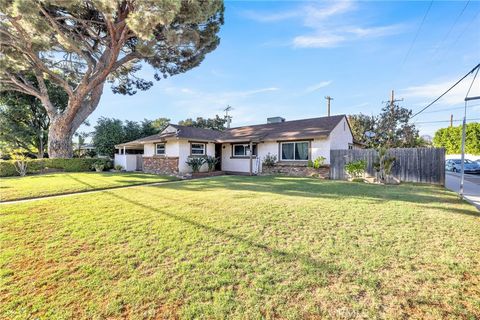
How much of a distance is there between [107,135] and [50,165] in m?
7.61

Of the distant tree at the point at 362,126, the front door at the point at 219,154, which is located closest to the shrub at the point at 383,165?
the front door at the point at 219,154

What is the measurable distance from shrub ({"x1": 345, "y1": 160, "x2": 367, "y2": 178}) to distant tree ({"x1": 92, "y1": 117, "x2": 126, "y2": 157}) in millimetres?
22819

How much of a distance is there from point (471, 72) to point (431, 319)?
9.14 metres

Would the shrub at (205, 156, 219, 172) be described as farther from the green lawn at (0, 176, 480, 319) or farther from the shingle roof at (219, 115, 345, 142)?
the green lawn at (0, 176, 480, 319)

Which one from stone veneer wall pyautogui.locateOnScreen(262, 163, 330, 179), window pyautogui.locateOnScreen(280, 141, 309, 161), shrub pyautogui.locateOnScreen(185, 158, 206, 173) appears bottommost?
stone veneer wall pyautogui.locateOnScreen(262, 163, 330, 179)

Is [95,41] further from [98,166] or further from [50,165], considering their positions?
[50,165]

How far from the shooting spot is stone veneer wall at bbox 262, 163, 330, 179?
1425 cm

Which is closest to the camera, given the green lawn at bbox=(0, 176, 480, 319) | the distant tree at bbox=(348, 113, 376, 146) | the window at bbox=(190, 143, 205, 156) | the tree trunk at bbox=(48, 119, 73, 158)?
the green lawn at bbox=(0, 176, 480, 319)

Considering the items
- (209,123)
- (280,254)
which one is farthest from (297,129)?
(209,123)

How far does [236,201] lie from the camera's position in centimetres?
715

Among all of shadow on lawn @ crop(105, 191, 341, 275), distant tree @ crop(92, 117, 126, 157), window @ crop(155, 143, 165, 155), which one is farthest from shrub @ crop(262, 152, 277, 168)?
distant tree @ crop(92, 117, 126, 157)

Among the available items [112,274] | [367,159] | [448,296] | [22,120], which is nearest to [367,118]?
[367,159]

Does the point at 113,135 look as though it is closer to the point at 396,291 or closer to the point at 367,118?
the point at 396,291

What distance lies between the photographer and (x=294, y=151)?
15.6 metres
